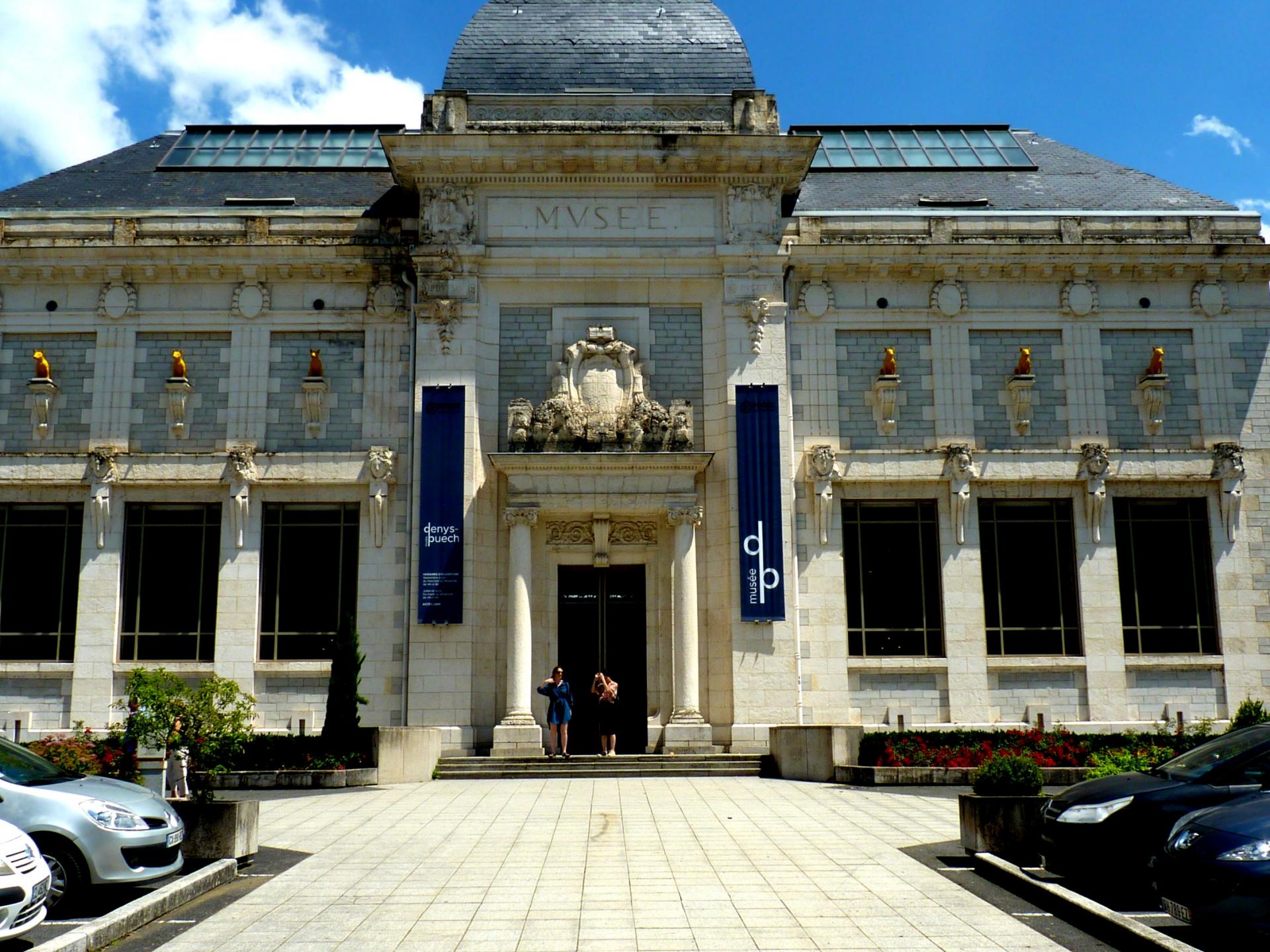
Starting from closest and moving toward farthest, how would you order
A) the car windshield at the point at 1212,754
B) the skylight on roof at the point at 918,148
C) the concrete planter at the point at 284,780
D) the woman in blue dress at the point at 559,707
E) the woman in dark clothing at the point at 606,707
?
the car windshield at the point at 1212,754 < the concrete planter at the point at 284,780 < the woman in blue dress at the point at 559,707 < the woman in dark clothing at the point at 606,707 < the skylight on roof at the point at 918,148

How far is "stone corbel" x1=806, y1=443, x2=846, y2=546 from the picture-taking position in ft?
82.0

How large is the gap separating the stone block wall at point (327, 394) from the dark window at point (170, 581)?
2224mm

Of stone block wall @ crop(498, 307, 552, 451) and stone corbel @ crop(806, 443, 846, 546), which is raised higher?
stone block wall @ crop(498, 307, 552, 451)

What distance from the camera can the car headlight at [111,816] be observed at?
10.1m

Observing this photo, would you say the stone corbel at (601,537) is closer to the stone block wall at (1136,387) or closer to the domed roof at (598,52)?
the domed roof at (598,52)

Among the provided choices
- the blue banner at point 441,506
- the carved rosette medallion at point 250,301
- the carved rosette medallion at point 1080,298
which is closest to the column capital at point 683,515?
the blue banner at point 441,506

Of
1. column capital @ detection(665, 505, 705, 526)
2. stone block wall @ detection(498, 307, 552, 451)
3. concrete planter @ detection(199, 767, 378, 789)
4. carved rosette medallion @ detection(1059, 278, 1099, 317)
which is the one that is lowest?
concrete planter @ detection(199, 767, 378, 789)

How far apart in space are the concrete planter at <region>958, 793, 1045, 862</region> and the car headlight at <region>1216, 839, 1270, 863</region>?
3.62 m

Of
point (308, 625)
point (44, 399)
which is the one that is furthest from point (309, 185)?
point (308, 625)

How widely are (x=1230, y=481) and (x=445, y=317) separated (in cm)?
1711

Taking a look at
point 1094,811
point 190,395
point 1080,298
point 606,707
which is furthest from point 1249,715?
point 190,395

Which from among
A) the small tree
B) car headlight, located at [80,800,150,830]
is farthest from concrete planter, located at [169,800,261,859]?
the small tree

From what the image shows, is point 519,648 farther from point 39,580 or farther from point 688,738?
point 39,580

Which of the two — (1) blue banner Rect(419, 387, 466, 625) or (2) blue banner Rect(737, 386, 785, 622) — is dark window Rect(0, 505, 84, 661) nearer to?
(1) blue banner Rect(419, 387, 466, 625)
